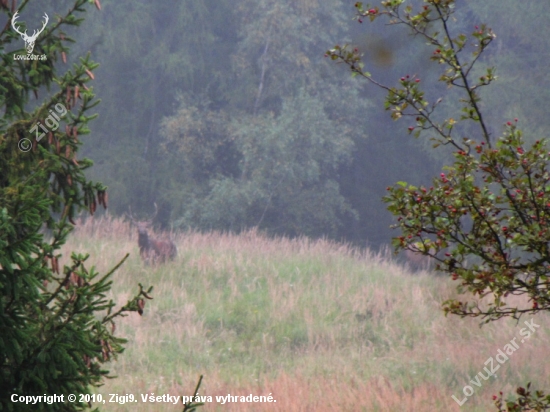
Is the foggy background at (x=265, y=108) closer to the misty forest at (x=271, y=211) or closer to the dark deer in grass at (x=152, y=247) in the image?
the misty forest at (x=271, y=211)

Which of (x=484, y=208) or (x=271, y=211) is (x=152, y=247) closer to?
(x=484, y=208)

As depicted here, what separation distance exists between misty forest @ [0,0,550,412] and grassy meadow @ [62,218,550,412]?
5 cm

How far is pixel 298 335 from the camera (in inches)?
420

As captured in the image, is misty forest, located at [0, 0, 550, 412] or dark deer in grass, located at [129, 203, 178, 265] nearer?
misty forest, located at [0, 0, 550, 412]

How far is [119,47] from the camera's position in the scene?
1036 inches

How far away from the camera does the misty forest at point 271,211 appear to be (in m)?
2.68

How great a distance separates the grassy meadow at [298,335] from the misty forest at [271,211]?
53 mm

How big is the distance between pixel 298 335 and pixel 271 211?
47.8ft

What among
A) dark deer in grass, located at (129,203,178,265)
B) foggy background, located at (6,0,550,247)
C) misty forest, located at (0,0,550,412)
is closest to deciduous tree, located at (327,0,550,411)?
misty forest, located at (0,0,550,412)

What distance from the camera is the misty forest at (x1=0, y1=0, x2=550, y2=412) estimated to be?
105 inches

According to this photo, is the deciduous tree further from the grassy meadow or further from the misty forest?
the grassy meadow

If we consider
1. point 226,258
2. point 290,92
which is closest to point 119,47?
point 290,92

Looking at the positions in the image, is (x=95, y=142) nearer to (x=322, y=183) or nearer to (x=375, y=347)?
(x=322, y=183)

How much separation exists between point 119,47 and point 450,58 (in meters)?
25.4
